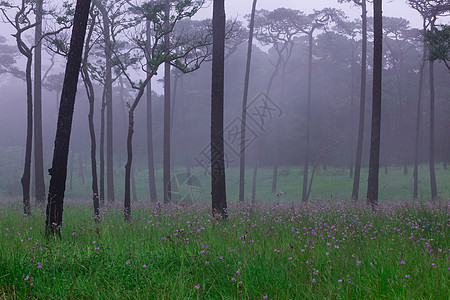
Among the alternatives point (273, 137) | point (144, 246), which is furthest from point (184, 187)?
point (273, 137)

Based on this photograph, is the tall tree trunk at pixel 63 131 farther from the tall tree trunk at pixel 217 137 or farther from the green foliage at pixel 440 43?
Result: the green foliage at pixel 440 43

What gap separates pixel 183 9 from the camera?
36.4 feet

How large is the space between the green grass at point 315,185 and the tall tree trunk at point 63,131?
19.3m

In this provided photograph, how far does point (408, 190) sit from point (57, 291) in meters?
30.5

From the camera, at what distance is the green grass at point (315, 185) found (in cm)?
3020

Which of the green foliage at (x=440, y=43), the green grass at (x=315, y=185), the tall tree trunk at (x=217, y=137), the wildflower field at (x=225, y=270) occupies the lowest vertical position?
the green grass at (x=315, y=185)

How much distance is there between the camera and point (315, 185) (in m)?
35.1

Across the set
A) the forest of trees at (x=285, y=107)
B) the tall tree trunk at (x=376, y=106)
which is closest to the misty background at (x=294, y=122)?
the forest of trees at (x=285, y=107)

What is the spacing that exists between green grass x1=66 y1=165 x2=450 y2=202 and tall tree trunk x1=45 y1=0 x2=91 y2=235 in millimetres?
19298

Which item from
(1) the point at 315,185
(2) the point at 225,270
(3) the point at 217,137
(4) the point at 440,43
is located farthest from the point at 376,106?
(1) the point at 315,185

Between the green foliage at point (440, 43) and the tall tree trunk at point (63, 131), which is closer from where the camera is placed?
the tall tree trunk at point (63, 131)

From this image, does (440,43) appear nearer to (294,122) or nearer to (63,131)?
(63,131)

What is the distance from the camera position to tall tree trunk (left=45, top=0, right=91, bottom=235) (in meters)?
7.47

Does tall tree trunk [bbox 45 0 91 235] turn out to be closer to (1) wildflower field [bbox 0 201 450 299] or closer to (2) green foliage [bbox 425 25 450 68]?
(1) wildflower field [bbox 0 201 450 299]
